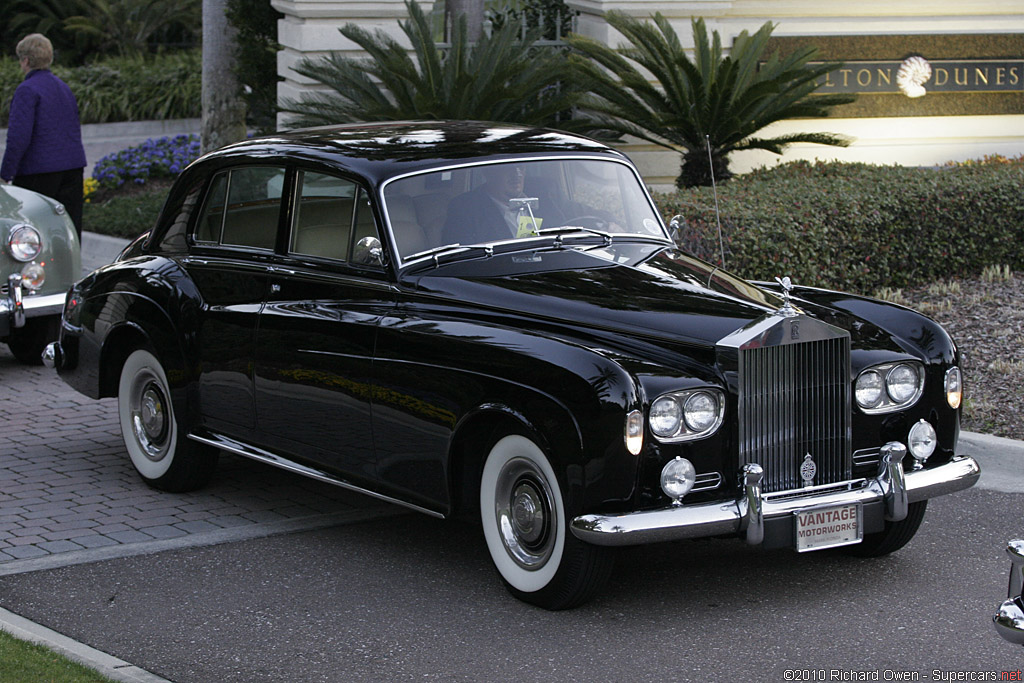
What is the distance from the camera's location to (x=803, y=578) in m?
5.47

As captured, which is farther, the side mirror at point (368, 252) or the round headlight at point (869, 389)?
the side mirror at point (368, 252)

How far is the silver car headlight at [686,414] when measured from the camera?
15.6ft

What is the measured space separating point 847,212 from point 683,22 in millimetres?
5152

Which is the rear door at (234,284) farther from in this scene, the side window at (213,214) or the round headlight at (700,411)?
the round headlight at (700,411)

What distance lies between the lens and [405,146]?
621 centimetres

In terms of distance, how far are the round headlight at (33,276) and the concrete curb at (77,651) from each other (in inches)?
178

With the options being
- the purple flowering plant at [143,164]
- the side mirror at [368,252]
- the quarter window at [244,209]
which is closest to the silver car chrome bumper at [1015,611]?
the side mirror at [368,252]

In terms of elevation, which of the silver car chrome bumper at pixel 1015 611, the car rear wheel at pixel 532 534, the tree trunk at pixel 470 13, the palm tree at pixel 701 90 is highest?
the tree trunk at pixel 470 13

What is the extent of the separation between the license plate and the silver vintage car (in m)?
5.95

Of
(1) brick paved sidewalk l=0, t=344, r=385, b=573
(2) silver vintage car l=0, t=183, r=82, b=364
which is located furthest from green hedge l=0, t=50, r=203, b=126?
(1) brick paved sidewalk l=0, t=344, r=385, b=573

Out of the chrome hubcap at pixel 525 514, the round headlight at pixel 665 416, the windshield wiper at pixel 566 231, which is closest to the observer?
the round headlight at pixel 665 416

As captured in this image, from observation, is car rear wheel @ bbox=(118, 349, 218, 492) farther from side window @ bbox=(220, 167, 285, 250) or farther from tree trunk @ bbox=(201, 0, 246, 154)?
tree trunk @ bbox=(201, 0, 246, 154)

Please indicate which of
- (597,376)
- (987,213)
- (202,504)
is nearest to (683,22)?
(987,213)

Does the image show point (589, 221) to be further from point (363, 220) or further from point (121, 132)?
point (121, 132)
